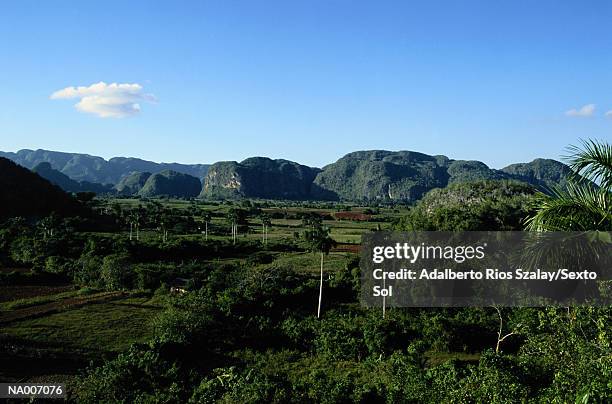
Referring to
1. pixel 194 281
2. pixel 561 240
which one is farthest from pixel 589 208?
pixel 194 281

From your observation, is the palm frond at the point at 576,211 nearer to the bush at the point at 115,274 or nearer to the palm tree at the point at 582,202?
the palm tree at the point at 582,202

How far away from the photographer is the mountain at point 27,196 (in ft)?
209

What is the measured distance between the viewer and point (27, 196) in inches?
2616

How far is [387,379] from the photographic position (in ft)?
49.5

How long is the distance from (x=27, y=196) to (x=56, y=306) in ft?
154

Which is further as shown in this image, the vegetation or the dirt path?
the dirt path

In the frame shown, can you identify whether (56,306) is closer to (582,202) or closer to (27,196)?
(582,202)

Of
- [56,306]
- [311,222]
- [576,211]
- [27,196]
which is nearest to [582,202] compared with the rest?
[576,211]

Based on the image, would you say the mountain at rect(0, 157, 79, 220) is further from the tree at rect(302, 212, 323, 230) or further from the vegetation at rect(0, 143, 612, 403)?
the tree at rect(302, 212, 323, 230)

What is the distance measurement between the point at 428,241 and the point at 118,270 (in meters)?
20.4

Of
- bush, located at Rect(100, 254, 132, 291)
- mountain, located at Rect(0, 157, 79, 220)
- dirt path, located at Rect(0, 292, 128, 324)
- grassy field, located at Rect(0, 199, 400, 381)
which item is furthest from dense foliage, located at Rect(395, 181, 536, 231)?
mountain, located at Rect(0, 157, 79, 220)

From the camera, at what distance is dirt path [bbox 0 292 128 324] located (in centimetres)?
2427

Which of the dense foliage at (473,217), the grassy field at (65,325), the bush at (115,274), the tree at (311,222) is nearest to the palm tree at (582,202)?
the dense foliage at (473,217)

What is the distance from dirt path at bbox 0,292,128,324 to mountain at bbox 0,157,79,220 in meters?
39.3
